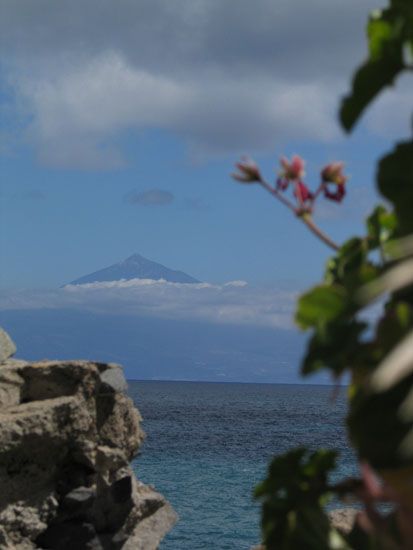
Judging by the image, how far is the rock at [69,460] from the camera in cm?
1048

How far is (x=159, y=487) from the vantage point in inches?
1554

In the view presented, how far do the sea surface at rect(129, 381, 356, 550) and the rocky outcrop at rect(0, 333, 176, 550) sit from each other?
22.1ft

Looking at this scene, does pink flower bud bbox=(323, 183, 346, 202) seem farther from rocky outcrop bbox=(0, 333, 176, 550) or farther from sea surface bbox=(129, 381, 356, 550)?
rocky outcrop bbox=(0, 333, 176, 550)

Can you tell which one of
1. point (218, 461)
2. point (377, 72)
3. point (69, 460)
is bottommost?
point (218, 461)

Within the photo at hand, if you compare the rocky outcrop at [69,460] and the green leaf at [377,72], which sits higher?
the green leaf at [377,72]

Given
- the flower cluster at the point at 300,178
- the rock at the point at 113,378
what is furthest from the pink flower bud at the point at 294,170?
the rock at the point at 113,378

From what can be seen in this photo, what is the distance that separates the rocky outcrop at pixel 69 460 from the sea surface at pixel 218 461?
6734 mm

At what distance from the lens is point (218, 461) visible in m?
50.2

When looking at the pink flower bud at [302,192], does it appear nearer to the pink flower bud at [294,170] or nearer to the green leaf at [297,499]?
the pink flower bud at [294,170]

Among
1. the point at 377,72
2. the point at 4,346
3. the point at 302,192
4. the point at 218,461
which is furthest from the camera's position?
the point at 218,461

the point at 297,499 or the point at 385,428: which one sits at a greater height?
the point at 385,428

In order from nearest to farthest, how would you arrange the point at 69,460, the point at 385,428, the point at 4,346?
the point at 385,428 → the point at 69,460 → the point at 4,346

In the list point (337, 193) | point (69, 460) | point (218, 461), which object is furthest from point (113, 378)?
point (218, 461)

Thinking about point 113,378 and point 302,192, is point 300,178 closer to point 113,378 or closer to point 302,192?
point 302,192
